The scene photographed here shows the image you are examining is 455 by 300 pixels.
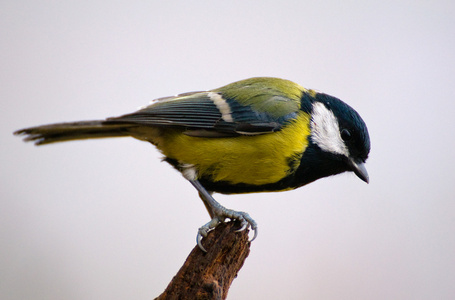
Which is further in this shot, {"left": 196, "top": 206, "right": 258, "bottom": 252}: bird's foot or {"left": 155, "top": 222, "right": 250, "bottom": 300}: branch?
{"left": 196, "top": 206, "right": 258, "bottom": 252}: bird's foot

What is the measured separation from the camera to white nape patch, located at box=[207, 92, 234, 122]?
54.0 inches

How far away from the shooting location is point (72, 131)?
137cm

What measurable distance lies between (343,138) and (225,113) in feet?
1.29

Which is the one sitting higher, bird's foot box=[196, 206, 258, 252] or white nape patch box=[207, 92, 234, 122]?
white nape patch box=[207, 92, 234, 122]

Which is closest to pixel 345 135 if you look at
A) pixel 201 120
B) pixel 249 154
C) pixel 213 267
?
pixel 249 154

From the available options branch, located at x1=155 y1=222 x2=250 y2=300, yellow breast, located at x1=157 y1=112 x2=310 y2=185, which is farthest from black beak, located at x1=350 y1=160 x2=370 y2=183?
branch, located at x1=155 y1=222 x2=250 y2=300

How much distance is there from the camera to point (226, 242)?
1.21 meters

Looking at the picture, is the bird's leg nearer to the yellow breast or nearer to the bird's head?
the yellow breast

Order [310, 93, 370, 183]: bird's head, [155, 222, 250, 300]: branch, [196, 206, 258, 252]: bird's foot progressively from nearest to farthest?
1. [155, 222, 250, 300]: branch
2. [196, 206, 258, 252]: bird's foot
3. [310, 93, 370, 183]: bird's head

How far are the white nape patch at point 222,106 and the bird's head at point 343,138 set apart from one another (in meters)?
0.27

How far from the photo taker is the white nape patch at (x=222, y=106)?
137 cm

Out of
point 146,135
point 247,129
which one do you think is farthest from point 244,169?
point 146,135

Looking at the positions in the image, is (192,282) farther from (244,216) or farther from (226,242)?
(244,216)

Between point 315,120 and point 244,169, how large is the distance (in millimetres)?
297
